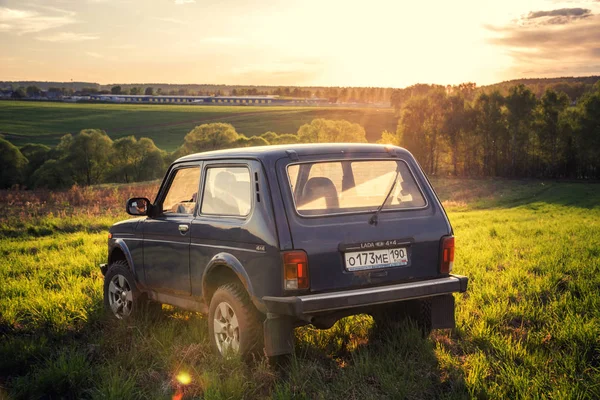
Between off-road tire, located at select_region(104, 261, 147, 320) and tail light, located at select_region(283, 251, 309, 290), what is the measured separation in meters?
2.87

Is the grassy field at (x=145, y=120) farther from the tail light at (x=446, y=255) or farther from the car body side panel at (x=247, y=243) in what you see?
the tail light at (x=446, y=255)

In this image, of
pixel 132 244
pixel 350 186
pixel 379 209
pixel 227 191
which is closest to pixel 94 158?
pixel 132 244

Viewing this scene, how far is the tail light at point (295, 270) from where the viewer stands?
478 centimetres

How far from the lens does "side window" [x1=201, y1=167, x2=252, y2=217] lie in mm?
5391

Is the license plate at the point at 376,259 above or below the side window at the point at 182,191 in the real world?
Result: below

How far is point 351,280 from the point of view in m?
5.02

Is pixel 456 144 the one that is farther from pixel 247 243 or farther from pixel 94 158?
pixel 247 243

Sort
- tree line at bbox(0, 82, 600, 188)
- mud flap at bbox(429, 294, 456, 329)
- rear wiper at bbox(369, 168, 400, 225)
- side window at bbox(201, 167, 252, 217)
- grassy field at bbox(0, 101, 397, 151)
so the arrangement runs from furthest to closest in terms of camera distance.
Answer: grassy field at bbox(0, 101, 397, 151) < tree line at bbox(0, 82, 600, 188) < mud flap at bbox(429, 294, 456, 329) < side window at bbox(201, 167, 252, 217) < rear wiper at bbox(369, 168, 400, 225)

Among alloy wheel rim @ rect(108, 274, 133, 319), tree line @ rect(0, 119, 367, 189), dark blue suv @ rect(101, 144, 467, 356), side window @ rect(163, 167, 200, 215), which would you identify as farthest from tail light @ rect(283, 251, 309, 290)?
tree line @ rect(0, 119, 367, 189)

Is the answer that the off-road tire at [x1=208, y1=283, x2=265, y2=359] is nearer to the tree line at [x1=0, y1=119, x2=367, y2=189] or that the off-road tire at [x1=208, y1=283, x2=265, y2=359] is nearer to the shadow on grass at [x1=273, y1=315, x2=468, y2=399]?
the shadow on grass at [x1=273, y1=315, x2=468, y2=399]

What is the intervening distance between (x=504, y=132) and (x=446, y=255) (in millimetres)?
87206

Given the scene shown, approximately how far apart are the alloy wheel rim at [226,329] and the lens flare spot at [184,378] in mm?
351

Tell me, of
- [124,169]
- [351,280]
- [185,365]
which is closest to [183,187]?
[185,365]

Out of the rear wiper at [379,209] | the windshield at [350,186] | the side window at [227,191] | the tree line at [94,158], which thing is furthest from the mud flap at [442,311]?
the tree line at [94,158]
